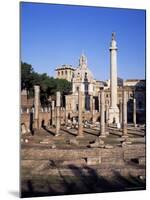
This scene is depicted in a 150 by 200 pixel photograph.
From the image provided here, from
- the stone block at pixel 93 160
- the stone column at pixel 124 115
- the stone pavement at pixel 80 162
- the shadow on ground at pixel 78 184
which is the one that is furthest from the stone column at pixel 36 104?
the stone column at pixel 124 115

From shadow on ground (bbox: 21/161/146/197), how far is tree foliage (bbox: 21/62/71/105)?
3.30 ft

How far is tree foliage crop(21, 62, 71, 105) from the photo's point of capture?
247 inches

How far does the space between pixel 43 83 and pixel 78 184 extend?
5.00 ft

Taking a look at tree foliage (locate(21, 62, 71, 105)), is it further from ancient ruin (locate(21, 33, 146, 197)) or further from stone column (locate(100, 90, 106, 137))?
stone column (locate(100, 90, 106, 137))

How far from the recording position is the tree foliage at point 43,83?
6273 mm

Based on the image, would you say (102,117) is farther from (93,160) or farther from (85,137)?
(93,160)

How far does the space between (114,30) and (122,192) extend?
7.80ft

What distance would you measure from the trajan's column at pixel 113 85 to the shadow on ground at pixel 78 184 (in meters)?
0.89

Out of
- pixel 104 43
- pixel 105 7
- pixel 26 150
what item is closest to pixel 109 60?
pixel 104 43

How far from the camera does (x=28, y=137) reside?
6.41m

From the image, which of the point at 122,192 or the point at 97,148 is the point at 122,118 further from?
the point at 122,192

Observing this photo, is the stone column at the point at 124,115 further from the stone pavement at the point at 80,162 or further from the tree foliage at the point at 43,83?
the tree foliage at the point at 43,83

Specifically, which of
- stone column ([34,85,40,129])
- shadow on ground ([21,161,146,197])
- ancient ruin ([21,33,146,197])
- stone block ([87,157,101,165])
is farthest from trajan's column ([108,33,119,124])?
stone column ([34,85,40,129])

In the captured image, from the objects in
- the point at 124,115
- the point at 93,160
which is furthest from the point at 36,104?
the point at 124,115
